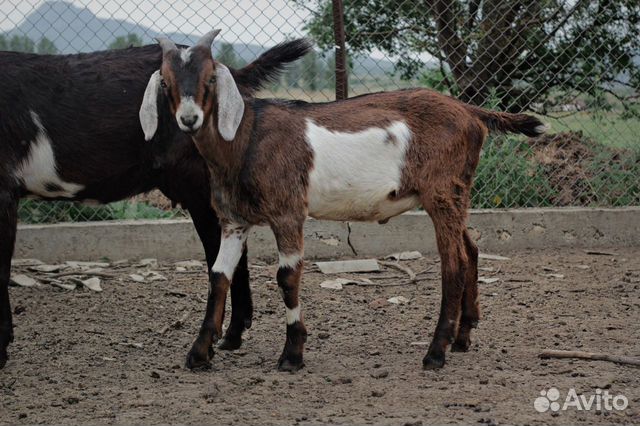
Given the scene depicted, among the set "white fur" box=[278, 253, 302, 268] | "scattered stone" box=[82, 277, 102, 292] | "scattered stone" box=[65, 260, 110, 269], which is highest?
"white fur" box=[278, 253, 302, 268]

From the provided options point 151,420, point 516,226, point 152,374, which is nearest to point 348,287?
point 516,226

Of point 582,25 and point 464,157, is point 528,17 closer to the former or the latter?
point 582,25

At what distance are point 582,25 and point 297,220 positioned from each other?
14.8ft

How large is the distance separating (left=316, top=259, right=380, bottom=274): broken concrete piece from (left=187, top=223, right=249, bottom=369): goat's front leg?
7.39ft

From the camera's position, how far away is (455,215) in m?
5.02

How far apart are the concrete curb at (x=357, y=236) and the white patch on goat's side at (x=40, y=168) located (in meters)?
2.14

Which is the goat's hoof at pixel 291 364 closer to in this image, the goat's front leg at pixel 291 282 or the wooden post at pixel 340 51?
the goat's front leg at pixel 291 282

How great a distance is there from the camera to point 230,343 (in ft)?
17.9

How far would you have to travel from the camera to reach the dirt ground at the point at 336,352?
4281 mm

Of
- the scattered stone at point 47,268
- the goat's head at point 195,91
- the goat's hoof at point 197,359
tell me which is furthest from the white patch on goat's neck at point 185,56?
the scattered stone at point 47,268

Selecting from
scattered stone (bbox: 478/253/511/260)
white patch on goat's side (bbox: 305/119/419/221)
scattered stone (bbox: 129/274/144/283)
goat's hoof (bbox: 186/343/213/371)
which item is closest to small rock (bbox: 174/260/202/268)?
scattered stone (bbox: 129/274/144/283)

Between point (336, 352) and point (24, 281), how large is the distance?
2.80 m

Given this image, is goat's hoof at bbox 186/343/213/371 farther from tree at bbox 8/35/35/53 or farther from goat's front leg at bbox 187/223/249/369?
tree at bbox 8/35/35/53

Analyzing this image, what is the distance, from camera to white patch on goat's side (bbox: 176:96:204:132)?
450 centimetres
